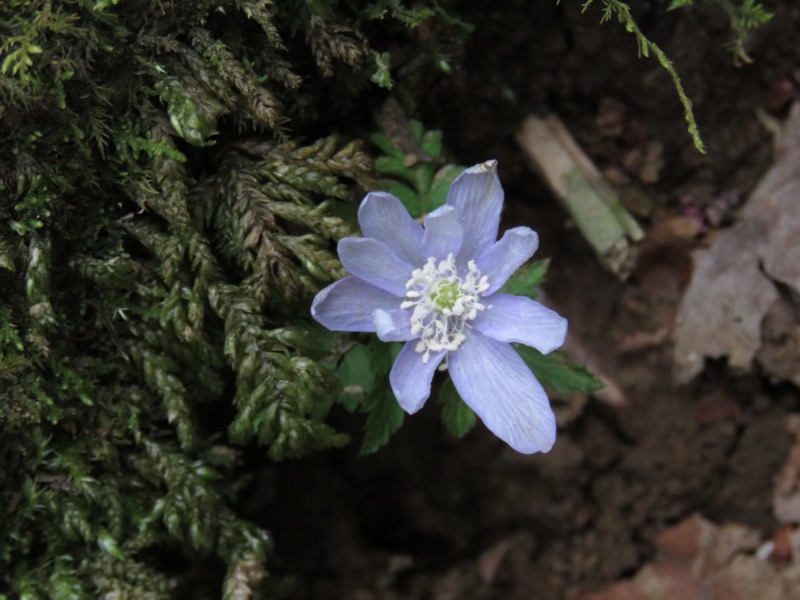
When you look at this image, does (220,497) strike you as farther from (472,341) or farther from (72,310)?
(472,341)

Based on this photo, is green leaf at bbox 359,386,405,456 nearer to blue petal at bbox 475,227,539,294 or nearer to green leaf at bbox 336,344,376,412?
green leaf at bbox 336,344,376,412

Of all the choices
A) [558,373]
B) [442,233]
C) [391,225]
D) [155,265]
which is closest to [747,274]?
[558,373]

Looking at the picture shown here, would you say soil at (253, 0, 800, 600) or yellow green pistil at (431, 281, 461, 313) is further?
soil at (253, 0, 800, 600)

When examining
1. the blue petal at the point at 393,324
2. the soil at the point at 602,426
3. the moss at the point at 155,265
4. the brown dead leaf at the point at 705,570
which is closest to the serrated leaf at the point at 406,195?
the moss at the point at 155,265

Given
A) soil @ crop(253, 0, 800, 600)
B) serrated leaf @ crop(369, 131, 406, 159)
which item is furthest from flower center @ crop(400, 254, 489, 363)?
soil @ crop(253, 0, 800, 600)

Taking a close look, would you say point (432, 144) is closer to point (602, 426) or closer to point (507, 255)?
point (507, 255)

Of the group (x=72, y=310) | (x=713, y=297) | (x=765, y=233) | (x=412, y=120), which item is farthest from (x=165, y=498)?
(x=765, y=233)
